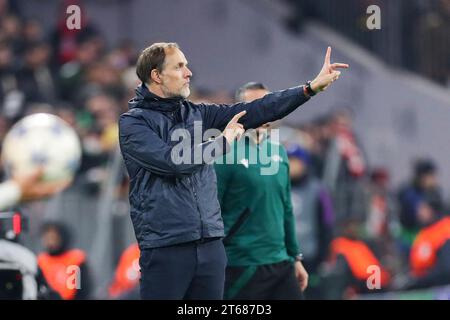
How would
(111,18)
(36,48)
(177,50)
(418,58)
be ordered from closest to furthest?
1. (177,50)
2. (36,48)
3. (418,58)
4. (111,18)

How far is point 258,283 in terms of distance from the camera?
749cm

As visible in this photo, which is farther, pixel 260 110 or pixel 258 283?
pixel 258 283

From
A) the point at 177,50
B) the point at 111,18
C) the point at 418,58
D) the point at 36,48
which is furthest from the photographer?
the point at 111,18

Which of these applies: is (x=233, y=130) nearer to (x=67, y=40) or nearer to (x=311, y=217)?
(x=311, y=217)

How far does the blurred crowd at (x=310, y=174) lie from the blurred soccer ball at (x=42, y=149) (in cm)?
119

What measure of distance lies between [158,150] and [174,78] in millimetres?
393

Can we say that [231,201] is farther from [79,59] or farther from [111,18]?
[111,18]

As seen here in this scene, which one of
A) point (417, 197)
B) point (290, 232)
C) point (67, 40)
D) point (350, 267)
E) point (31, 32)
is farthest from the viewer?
point (67, 40)

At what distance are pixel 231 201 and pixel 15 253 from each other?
1.29m

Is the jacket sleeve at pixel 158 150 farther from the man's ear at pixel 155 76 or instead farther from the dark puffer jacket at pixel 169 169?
the man's ear at pixel 155 76

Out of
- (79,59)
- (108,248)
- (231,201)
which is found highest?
(79,59)

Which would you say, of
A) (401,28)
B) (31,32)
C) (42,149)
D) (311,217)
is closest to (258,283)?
(42,149)

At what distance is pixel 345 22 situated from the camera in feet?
47.7
